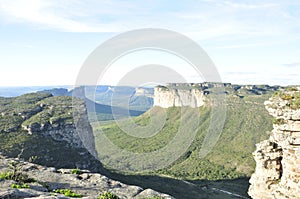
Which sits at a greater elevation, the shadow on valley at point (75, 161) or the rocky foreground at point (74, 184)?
the rocky foreground at point (74, 184)

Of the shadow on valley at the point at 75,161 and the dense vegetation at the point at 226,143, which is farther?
the dense vegetation at the point at 226,143

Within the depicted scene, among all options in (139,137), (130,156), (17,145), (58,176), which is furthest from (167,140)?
(58,176)

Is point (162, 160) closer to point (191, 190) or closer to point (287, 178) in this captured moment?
point (191, 190)

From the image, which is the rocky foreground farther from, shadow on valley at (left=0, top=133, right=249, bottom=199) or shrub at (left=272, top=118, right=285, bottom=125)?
shadow on valley at (left=0, top=133, right=249, bottom=199)

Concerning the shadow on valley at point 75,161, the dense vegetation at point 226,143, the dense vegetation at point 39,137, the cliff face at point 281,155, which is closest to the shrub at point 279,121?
the cliff face at point 281,155

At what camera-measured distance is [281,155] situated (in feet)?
105

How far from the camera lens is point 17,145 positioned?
60.0 metres

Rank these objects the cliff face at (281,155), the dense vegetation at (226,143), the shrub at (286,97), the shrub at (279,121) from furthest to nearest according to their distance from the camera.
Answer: the dense vegetation at (226,143)
the shrub at (286,97)
the shrub at (279,121)
the cliff face at (281,155)

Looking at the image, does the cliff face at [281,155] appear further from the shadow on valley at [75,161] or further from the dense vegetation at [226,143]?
the dense vegetation at [226,143]

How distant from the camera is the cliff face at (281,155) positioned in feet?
94.6

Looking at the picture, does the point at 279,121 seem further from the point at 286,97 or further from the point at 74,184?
the point at 74,184

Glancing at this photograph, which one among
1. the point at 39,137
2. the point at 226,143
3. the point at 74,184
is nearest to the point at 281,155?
the point at 74,184

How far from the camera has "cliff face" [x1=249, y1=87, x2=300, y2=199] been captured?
94.6 feet

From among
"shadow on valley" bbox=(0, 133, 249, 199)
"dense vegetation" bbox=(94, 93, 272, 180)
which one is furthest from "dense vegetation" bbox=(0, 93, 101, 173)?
"dense vegetation" bbox=(94, 93, 272, 180)
